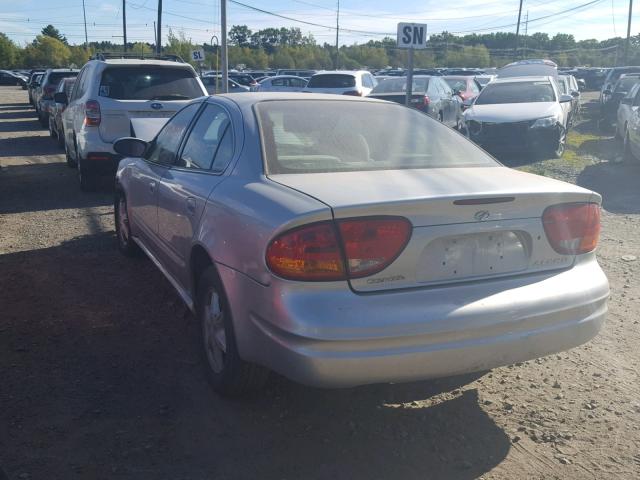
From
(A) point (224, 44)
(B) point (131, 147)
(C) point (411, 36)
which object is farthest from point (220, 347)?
(A) point (224, 44)

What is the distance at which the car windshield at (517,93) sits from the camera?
49.6 ft

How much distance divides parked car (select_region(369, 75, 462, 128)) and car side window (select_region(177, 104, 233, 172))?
11788 mm

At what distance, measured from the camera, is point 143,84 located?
9812 millimetres

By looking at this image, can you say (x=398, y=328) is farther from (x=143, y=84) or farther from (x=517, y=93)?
(x=517, y=93)

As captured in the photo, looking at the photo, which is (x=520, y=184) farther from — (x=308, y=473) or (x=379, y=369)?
(x=308, y=473)

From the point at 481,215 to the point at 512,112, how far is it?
1159cm

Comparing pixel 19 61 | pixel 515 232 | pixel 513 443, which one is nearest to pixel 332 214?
pixel 515 232

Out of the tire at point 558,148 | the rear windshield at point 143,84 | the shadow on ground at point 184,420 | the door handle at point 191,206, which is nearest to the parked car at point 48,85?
the rear windshield at point 143,84

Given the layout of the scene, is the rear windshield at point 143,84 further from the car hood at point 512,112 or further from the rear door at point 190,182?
the car hood at point 512,112

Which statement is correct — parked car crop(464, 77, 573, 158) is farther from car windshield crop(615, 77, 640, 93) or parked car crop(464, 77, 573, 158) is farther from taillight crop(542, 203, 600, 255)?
taillight crop(542, 203, 600, 255)

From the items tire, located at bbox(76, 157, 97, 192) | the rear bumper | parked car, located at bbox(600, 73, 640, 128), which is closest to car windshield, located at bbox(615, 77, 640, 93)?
parked car, located at bbox(600, 73, 640, 128)

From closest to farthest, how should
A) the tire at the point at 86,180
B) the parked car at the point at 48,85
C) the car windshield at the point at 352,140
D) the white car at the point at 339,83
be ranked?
the car windshield at the point at 352,140 → the tire at the point at 86,180 → the white car at the point at 339,83 → the parked car at the point at 48,85

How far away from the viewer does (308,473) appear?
10.3ft

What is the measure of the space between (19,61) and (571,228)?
9395 cm
